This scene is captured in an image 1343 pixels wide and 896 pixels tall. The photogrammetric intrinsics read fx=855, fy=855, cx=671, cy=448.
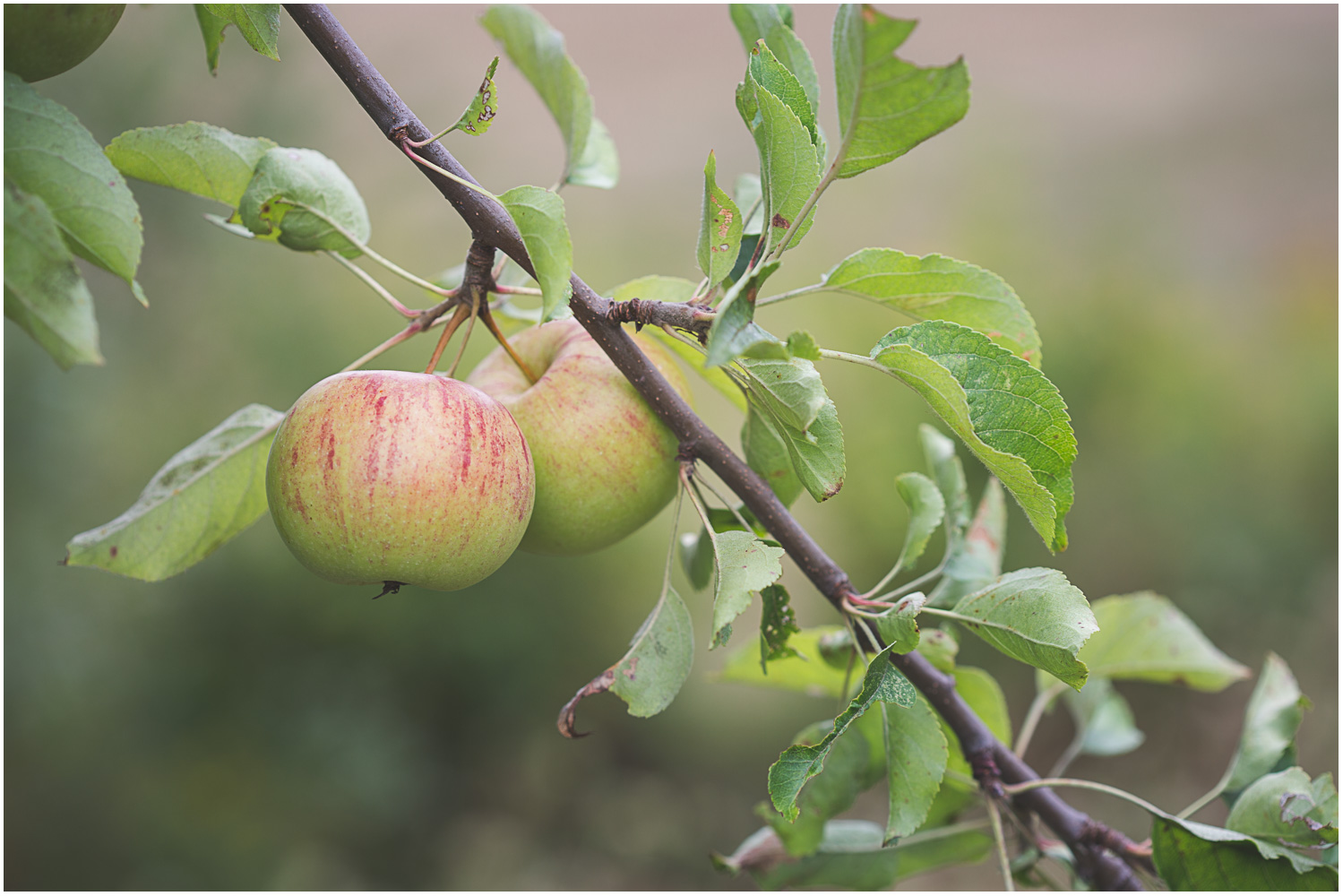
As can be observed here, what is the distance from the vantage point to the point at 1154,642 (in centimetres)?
70

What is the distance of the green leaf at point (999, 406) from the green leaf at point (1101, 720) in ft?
1.37

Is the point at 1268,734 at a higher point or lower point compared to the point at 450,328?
lower

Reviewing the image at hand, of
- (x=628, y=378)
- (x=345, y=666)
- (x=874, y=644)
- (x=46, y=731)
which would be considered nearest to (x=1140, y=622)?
(x=874, y=644)

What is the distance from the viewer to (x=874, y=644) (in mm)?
494

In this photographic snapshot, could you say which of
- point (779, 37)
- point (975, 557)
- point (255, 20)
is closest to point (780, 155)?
point (779, 37)

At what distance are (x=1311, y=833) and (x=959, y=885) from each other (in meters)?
1.82

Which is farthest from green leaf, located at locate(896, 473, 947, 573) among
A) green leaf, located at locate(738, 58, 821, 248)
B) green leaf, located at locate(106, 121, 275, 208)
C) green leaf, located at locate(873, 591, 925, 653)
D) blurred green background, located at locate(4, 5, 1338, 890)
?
blurred green background, located at locate(4, 5, 1338, 890)

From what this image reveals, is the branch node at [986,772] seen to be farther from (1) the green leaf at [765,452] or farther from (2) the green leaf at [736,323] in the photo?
(2) the green leaf at [736,323]

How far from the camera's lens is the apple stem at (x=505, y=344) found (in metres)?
0.51

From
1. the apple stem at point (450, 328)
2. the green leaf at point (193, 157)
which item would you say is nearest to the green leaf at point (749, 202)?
the apple stem at point (450, 328)

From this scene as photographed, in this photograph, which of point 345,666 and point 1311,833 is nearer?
point 1311,833

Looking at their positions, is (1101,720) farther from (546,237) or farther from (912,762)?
(546,237)

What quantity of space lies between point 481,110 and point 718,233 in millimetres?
125

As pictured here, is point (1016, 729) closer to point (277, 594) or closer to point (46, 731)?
point (277, 594)
